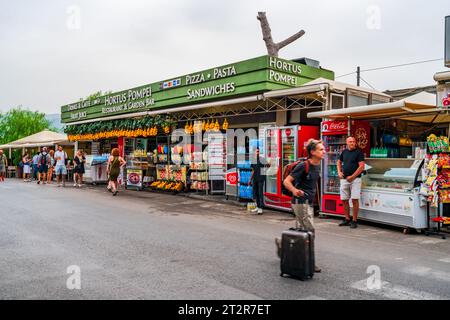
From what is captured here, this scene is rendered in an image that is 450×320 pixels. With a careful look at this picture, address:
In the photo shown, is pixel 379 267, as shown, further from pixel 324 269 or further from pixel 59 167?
pixel 59 167

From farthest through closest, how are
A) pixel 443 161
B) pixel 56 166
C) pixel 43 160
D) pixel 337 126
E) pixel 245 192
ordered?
pixel 43 160, pixel 56 166, pixel 245 192, pixel 337 126, pixel 443 161

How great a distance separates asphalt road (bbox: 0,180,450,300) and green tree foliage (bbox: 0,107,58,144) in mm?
42761

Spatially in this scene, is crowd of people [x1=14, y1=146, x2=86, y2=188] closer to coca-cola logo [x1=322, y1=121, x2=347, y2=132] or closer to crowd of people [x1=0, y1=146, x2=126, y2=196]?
crowd of people [x1=0, y1=146, x2=126, y2=196]

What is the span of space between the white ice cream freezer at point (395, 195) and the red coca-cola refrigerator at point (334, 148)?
0.71 meters

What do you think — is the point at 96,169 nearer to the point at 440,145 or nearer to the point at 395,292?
the point at 440,145

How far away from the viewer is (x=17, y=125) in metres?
48.5

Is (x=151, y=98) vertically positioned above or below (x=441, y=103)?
above

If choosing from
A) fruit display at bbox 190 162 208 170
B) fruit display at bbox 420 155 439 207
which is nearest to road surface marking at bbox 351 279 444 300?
fruit display at bbox 420 155 439 207

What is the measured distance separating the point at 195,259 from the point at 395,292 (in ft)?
9.32

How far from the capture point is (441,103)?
8.49 metres

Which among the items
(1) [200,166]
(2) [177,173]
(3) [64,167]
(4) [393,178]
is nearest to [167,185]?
(2) [177,173]

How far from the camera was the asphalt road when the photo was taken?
15.2 ft
